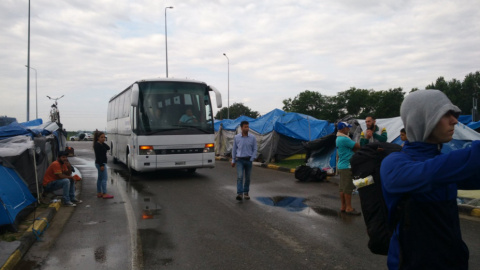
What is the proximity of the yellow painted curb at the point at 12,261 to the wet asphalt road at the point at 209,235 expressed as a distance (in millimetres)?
130

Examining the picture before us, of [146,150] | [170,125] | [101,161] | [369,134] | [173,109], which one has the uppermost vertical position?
[173,109]

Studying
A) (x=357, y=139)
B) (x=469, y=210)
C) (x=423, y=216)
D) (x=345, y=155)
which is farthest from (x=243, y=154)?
(x=423, y=216)

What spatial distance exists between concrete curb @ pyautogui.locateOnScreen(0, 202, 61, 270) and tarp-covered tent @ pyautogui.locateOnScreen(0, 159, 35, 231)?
336 mm

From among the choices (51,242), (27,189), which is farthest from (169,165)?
(51,242)

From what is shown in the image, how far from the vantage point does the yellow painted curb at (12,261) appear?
4.67 meters

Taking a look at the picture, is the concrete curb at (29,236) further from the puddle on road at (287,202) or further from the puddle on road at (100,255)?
the puddle on road at (287,202)

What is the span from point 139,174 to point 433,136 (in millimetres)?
14162

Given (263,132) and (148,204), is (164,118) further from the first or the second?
(263,132)

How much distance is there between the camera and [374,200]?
2.19m

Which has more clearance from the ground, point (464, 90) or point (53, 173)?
point (464, 90)

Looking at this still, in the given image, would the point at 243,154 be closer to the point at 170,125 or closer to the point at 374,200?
the point at 170,125

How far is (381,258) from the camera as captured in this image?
16.3 feet

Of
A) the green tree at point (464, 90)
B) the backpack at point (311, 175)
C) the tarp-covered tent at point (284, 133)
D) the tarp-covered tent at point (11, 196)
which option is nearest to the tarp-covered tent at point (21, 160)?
the tarp-covered tent at point (11, 196)

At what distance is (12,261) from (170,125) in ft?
27.0
